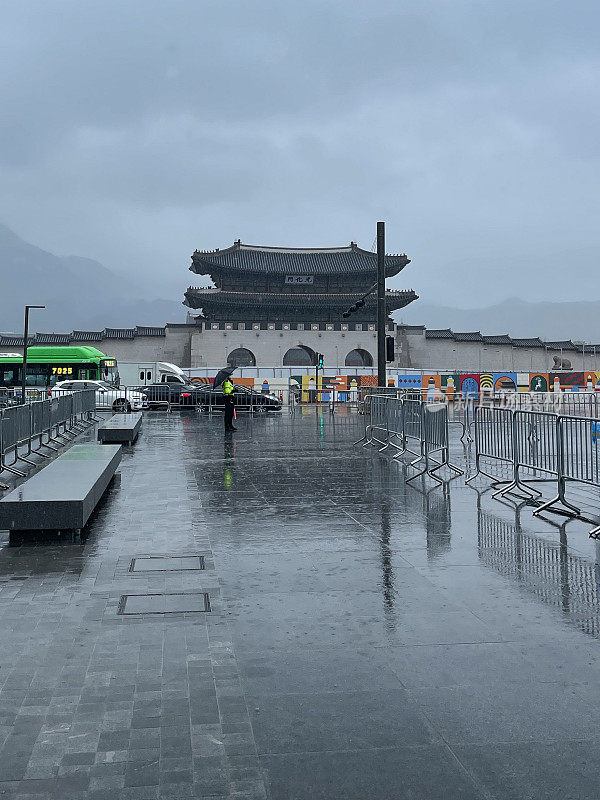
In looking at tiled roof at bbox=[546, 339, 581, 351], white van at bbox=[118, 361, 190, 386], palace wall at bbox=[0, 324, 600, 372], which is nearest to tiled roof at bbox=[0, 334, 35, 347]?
palace wall at bbox=[0, 324, 600, 372]

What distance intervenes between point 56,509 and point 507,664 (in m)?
4.25

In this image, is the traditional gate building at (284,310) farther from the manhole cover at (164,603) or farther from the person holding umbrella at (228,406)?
the manhole cover at (164,603)

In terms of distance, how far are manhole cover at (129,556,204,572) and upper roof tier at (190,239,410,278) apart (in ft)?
200

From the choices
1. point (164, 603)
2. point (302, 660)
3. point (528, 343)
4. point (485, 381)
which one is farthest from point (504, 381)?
point (302, 660)

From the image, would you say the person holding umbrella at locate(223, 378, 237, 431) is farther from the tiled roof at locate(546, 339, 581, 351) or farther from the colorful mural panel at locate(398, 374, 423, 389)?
the tiled roof at locate(546, 339, 581, 351)

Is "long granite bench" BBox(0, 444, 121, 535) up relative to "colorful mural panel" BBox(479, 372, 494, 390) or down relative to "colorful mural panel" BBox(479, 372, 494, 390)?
down

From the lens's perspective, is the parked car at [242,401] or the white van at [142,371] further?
the white van at [142,371]

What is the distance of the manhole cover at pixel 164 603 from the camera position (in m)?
4.72

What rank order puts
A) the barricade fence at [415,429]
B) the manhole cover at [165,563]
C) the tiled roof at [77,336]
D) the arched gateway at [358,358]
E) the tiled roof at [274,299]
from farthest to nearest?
the arched gateway at [358,358]
the tiled roof at [274,299]
the tiled roof at [77,336]
the barricade fence at [415,429]
the manhole cover at [165,563]

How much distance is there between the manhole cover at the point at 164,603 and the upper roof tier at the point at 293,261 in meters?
62.0

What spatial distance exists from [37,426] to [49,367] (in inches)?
1089

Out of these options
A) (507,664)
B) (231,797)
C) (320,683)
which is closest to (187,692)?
(320,683)

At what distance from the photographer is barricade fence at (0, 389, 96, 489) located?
12.0 metres

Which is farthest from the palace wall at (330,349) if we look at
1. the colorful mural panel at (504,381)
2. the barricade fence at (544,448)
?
the barricade fence at (544,448)
